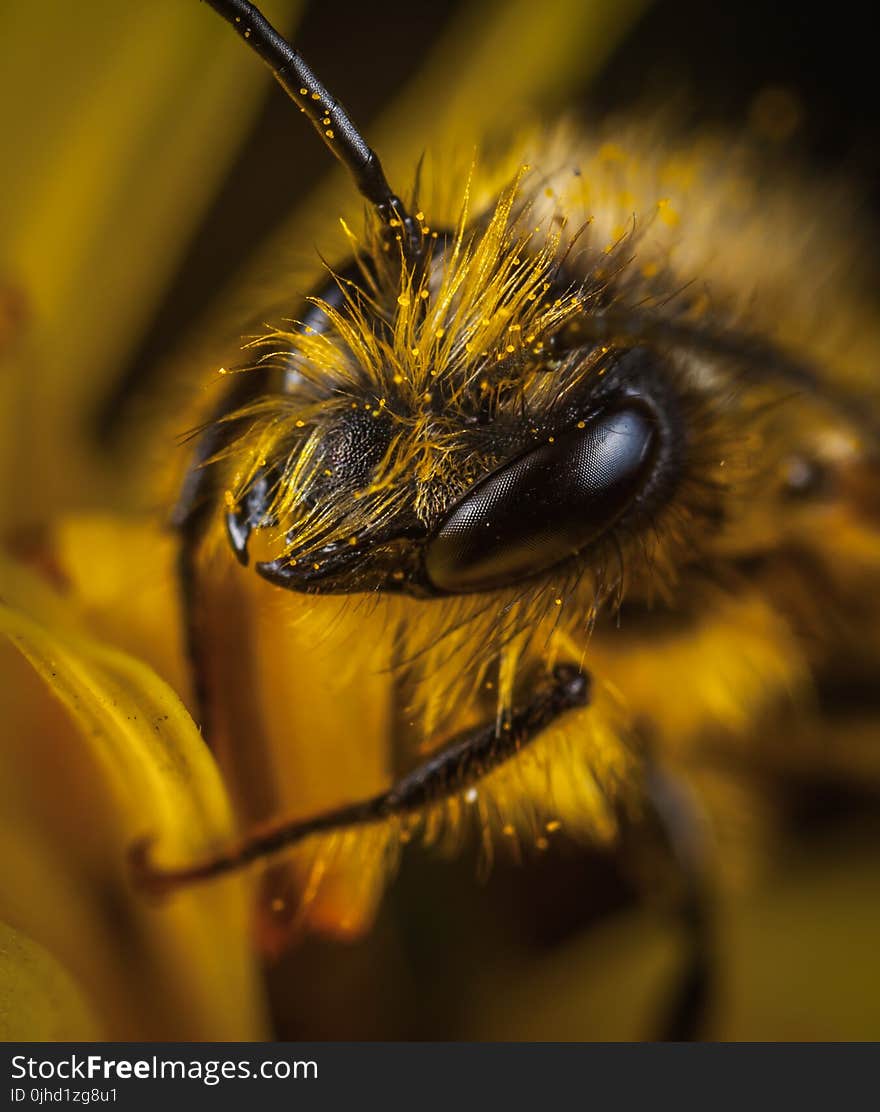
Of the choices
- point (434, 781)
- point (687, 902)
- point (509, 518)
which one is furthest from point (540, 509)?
point (687, 902)

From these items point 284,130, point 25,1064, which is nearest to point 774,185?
point 284,130

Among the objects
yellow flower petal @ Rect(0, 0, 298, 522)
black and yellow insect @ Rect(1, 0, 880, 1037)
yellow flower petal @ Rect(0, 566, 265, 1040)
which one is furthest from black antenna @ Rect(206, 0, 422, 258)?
yellow flower petal @ Rect(0, 0, 298, 522)

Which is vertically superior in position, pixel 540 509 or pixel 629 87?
pixel 540 509

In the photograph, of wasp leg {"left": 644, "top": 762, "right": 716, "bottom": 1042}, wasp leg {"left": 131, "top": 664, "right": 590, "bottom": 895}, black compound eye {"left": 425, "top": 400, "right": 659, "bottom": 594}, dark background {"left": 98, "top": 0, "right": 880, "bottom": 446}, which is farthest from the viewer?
dark background {"left": 98, "top": 0, "right": 880, "bottom": 446}

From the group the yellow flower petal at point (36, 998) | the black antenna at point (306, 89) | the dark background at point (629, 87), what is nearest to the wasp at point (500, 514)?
the black antenna at point (306, 89)

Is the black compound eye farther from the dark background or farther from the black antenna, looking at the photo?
the dark background

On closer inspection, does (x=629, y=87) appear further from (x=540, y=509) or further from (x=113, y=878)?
(x=113, y=878)

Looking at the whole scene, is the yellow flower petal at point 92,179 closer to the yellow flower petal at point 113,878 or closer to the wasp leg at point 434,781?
the yellow flower petal at point 113,878
